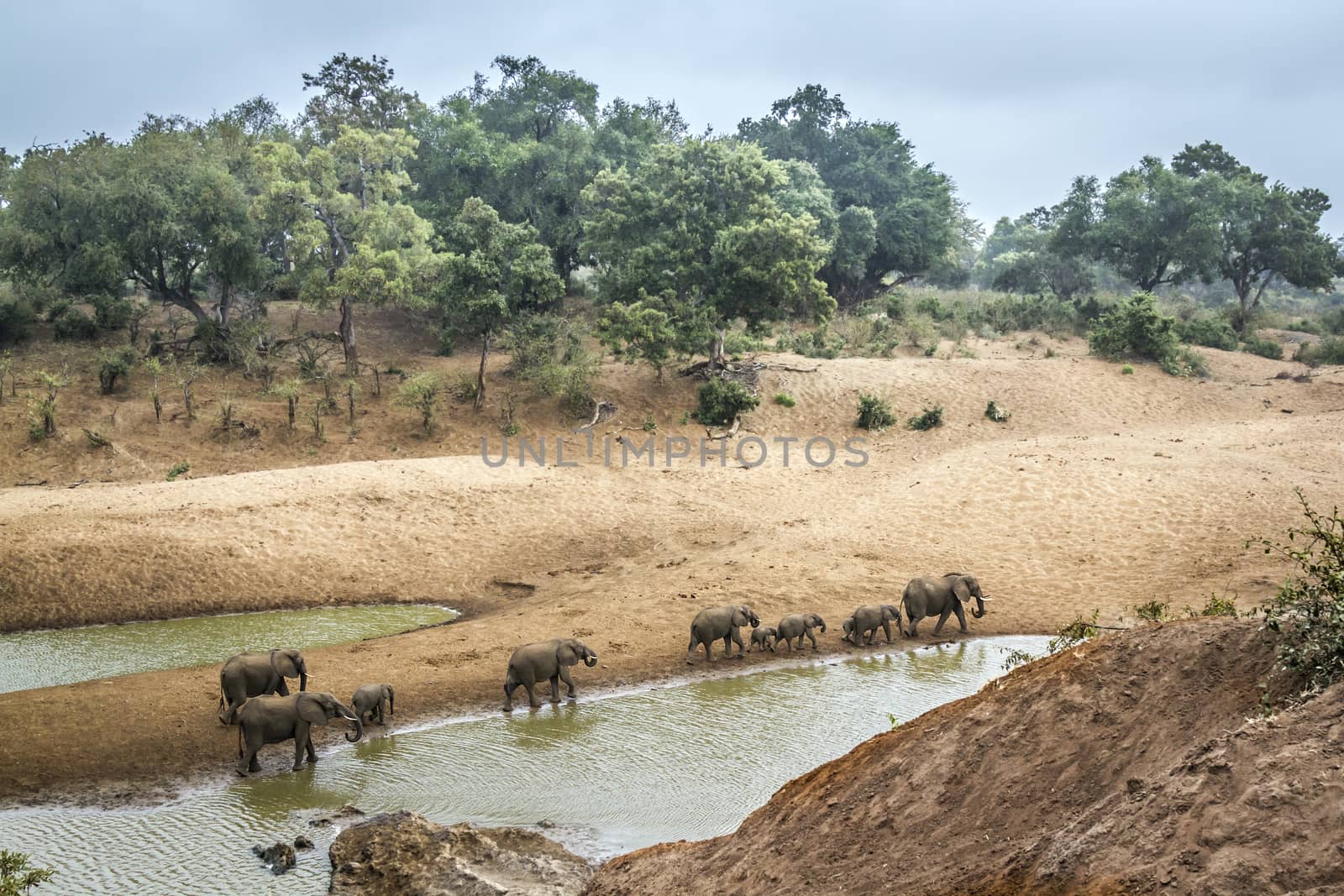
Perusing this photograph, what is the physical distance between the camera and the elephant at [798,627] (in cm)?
1347

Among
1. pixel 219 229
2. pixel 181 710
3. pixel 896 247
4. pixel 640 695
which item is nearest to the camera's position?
pixel 181 710

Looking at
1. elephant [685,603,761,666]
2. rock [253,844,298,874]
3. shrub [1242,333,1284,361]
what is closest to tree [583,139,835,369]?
elephant [685,603,761,666]

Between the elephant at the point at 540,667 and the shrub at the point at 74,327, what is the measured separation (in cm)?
2713

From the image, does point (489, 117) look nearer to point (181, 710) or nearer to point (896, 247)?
point (896, 247)

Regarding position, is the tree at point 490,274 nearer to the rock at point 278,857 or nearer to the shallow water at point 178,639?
the shallow water at point 178,639

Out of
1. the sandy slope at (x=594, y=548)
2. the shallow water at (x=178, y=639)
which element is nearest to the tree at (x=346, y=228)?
the sandy slope at (x=594, y=548)

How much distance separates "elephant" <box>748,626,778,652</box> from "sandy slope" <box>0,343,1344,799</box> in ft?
2.70

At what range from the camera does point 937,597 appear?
14.3 meters

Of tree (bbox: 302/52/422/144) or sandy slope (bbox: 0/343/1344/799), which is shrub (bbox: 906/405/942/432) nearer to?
sandy slope (bbox: 0/343/1344/799)

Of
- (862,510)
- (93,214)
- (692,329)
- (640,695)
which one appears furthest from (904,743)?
(93,214)

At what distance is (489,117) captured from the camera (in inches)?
1860

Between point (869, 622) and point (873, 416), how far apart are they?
14.3 m

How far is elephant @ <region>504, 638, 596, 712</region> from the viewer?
1163 centimetres

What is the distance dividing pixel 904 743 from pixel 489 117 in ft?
149
